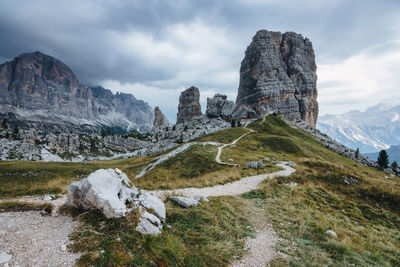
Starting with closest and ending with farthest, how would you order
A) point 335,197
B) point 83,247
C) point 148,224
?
point 83,247
point 148,224
point 335,197

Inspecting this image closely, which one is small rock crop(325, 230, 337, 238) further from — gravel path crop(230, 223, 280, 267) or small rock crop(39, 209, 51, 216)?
small rock crop(39, 209, 51, 216)

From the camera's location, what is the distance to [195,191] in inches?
697

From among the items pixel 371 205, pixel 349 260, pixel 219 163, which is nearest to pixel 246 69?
pixel 219 163

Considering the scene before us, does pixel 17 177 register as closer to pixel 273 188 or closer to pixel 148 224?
pixel 148 224

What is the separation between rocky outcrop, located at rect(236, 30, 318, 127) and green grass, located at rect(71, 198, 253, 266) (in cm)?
15831

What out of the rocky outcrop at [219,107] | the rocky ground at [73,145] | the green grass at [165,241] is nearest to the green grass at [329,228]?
the green grass at [165,241]

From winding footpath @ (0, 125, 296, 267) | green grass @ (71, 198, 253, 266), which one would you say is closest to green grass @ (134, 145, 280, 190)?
green grass @ (71, 198, 253, 266)

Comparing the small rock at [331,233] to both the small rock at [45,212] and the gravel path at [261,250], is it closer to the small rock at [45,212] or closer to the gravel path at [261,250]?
the gravel path at [261,250]

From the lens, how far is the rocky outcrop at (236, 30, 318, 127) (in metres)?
161

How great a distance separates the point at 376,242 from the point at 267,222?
7050mm

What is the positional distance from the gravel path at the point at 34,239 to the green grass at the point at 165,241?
0.46 metres

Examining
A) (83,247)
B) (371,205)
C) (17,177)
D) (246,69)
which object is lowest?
(17,177)

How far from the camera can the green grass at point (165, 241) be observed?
6609 mm

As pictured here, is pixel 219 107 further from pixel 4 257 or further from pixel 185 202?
pixel 4 257
